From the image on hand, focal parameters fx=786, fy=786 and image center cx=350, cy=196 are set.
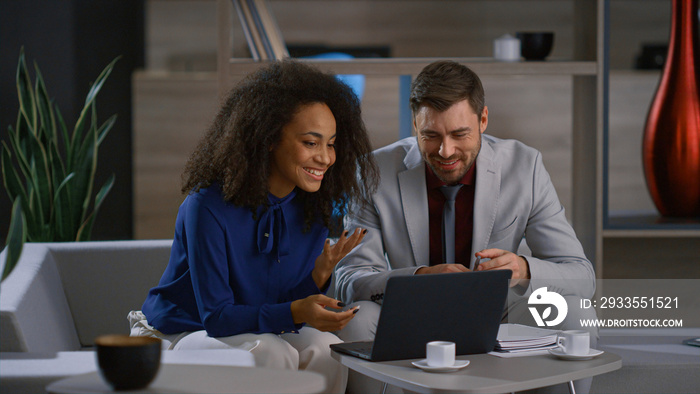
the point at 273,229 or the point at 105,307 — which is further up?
the point at 273,229

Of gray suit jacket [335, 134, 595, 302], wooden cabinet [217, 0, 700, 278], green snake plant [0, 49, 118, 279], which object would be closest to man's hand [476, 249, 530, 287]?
gray suit jacket [335, 134, 595, 302]

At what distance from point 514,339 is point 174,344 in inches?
32.4

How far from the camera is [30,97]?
3141mm

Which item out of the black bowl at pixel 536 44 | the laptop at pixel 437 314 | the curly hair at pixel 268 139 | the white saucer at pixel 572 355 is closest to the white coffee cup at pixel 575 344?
the white saucer at pixel 572 355

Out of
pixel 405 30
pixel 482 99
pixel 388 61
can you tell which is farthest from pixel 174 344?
pixel 405 30

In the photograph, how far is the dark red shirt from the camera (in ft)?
8.03

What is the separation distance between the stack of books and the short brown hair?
748 mm

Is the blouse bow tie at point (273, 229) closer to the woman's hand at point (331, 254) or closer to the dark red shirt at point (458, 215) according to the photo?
the woman's hand at point (331, 254)

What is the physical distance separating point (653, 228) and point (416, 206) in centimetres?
106

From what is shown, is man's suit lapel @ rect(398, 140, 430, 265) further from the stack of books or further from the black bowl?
the black bowl

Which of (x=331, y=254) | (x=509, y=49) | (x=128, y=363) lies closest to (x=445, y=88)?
(x=331, y=254)

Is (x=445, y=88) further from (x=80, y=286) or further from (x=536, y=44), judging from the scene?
(x=80, y=286)

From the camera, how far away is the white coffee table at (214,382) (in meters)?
1.22

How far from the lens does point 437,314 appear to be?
1628 millimetres
